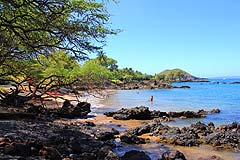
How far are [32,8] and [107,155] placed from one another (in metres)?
5.50

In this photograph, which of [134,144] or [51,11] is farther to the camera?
[134,144]

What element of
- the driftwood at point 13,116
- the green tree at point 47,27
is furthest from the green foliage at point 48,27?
the driftwood at point 13,116

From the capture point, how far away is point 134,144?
1722cm

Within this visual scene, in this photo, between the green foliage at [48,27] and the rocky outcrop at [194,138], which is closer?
the green foliage at [48,27]

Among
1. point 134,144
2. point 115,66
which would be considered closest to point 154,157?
point 134,144

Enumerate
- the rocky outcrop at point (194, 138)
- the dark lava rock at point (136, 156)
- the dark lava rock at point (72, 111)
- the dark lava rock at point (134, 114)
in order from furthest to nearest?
the dark lava rock at point (134, 114), the dark lava rock at point (72, 111), the rocky outcrop at point (194, 138), the dark lava rock at point (136, 156)

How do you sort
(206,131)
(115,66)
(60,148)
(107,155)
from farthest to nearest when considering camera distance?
(115,66) → (206,131) → (60,148) → (107,155)

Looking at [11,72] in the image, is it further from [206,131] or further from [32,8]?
[206,131]

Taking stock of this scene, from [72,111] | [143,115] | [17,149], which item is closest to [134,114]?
[143,115]

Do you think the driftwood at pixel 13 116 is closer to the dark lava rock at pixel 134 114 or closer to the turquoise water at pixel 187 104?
the dark lava rock at pixel 134 114


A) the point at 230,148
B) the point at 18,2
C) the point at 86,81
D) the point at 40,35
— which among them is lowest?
the point at 230,148

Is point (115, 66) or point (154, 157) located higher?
point (115, 66)

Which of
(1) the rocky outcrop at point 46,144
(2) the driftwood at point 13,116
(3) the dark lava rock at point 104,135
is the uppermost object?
(2) the driftwood at point 13,116

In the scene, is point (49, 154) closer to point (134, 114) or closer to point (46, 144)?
point (46, 144)
